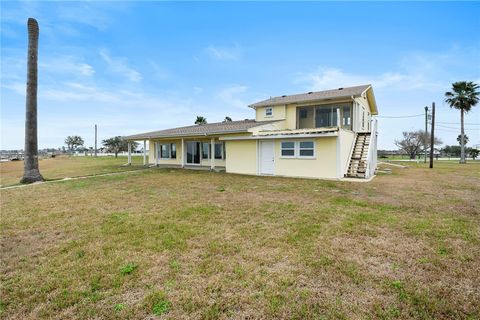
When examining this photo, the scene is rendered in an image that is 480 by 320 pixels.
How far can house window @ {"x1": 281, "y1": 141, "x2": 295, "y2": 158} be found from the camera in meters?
14.4

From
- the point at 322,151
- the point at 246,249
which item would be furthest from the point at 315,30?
the point at 246,249

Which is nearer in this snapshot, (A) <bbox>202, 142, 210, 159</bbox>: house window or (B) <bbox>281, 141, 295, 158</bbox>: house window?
(B) <bbox>281, 141, 295, 158</bbox>: house window

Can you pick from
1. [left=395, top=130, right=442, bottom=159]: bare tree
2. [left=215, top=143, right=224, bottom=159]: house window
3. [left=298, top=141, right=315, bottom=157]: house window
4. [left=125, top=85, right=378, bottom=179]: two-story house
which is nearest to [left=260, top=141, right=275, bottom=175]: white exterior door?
[left=125, top=85, right=378, bottom=179]: two-story house

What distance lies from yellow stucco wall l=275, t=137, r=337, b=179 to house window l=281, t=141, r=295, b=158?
29 centimetres

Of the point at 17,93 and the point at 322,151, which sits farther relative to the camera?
the point at 17,93

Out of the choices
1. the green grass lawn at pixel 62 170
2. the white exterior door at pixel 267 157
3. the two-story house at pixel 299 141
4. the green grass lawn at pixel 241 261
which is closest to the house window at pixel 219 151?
the two-story house at pixel 299 141

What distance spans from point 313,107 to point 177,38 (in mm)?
12673

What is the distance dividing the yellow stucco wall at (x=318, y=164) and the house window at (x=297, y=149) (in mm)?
236

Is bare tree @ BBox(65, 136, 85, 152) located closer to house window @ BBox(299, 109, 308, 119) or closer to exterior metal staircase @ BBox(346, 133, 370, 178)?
house window @ BBox(299, 109, 308, 119)

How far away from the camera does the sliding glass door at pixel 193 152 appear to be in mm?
21109

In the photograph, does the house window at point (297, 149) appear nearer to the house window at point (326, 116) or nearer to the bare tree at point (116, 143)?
the house window at point (326, 116)

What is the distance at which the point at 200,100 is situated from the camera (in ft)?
118

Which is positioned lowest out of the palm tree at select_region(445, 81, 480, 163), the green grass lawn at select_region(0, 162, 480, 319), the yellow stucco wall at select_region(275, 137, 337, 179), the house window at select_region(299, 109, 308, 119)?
the green grass lawn at select_region(0, 162, 480, 319)

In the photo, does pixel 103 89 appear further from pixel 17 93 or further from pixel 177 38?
pixel 177 38
